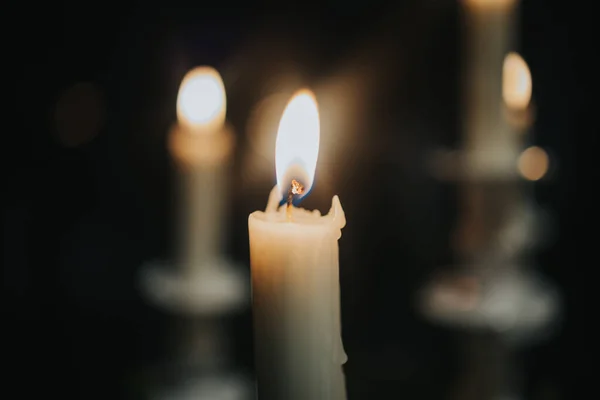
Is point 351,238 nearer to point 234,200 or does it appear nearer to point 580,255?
point 234,200

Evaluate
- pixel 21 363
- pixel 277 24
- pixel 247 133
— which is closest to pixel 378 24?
pixel 277 24

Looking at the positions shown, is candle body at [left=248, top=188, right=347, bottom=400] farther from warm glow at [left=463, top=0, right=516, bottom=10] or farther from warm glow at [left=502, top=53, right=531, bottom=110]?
warm glow at [left=463, top=0, right=516, bottom=10]

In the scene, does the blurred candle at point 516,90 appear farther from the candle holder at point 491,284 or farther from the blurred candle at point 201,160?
the blurred candle at point 201,160

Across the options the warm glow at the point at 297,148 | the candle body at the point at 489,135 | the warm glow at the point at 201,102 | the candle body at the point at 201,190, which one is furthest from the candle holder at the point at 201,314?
the warm glow at the point at 297,148

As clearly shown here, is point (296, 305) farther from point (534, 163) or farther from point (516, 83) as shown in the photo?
point (534, 163)

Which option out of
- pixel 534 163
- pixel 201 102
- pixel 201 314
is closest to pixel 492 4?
pixel 534 163

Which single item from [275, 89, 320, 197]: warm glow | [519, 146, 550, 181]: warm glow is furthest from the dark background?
[275, 89, 320, 197]: warm glow

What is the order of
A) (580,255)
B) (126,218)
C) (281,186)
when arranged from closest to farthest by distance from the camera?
(281,186)
(580,255)
(126,218)
